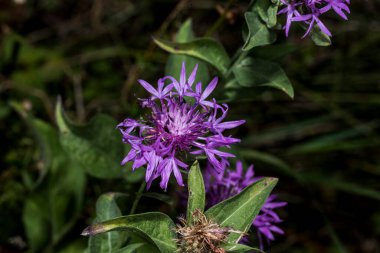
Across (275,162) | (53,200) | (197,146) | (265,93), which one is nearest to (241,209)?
(197,146)

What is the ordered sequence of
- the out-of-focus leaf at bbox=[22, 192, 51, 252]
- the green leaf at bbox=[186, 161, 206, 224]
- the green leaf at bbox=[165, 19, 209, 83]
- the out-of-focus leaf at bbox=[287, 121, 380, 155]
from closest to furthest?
the green leaf at bbox=[186, 161, 206, 224] → the green leaf at bbox=[165, 19, 209, 83] → the out-of-focus leaf at bbox=[22, 192, 51, 252] → the out-of-focus leaf at bbox=[287, 121, 380, 155]

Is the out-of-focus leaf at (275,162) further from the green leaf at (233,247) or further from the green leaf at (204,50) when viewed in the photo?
the green leaf at (233,247)

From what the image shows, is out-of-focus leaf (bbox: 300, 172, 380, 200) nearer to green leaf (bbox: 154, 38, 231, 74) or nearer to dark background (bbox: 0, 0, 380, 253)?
dark background (bbox: 0, 0, 380, 253)

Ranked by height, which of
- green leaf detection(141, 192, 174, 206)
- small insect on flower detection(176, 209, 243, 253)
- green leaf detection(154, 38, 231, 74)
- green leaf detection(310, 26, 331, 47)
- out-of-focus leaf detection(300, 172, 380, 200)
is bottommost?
out-of-focus leaf detection(300, 172, 380, 200)

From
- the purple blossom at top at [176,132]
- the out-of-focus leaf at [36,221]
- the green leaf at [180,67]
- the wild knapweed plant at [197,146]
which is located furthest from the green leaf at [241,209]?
the out-of-focus leaf at [36,221]

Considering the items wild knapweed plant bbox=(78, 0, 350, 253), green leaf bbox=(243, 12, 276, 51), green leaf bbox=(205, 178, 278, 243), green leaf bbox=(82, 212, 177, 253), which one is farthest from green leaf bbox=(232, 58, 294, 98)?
green leaf bbox=(82, 212, 177, 253)

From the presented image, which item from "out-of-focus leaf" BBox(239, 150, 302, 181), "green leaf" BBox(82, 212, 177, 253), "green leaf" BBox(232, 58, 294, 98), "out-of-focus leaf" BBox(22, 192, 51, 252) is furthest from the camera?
"out-of-focus leaf" BBox(239, 150, 302, 181)

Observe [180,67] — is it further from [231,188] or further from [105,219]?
[105,219]
